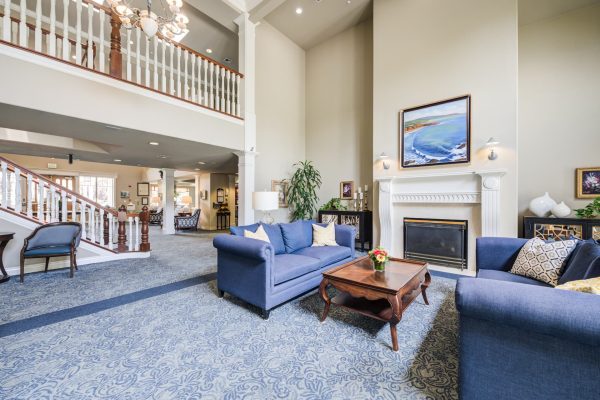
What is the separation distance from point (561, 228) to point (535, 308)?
376 cm

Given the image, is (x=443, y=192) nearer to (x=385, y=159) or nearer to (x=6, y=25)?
(x=385, y=159)

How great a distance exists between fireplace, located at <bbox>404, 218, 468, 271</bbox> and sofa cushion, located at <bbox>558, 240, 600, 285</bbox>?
2.11m

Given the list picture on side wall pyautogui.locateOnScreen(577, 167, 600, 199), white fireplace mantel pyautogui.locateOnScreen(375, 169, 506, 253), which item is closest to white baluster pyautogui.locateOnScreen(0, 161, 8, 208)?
white fireplace mantel pyautogui.locateOnScreen(375, 169, 506, 253)

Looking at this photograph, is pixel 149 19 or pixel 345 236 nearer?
pixel 149 19

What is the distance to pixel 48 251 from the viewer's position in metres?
3.57

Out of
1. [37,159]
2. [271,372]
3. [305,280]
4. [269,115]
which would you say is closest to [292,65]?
[269,115]

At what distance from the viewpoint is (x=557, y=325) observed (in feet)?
3.35

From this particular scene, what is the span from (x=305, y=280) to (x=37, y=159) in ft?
42.8

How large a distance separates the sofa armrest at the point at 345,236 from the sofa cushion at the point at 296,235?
1.43 feet

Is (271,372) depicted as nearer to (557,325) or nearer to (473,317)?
(473,317)

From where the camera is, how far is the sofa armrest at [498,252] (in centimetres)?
259

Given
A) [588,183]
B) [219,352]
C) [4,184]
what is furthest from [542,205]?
[4,184]

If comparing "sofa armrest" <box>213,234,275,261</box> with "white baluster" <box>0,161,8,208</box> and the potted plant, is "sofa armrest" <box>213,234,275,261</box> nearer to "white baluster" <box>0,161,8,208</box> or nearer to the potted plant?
the potted plant

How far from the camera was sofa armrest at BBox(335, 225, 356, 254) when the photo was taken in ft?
12.3
